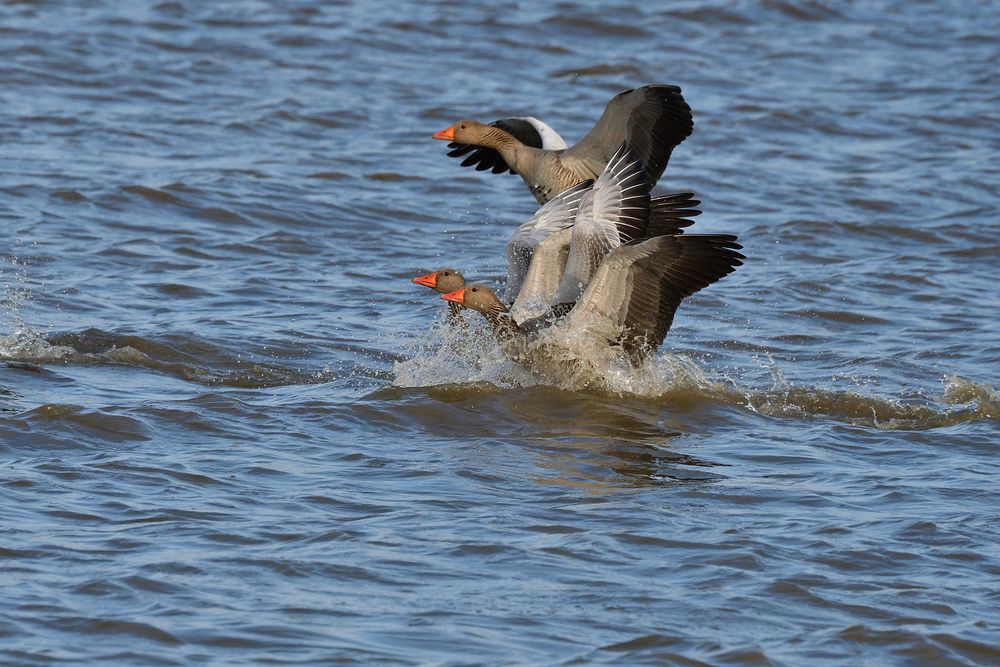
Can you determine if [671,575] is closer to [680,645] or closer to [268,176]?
[680,645]

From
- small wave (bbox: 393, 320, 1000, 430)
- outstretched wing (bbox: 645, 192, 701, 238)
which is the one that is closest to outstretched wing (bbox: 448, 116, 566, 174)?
outstretched wing (bbox: 645, 192, 701, 238)

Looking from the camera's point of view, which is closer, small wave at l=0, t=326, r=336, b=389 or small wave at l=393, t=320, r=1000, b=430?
small wave at l=393, t=320, r=1000, b=430

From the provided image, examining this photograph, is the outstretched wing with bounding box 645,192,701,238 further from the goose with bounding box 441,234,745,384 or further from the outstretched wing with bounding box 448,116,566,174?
the outstretched wing with bounding box 448,116,566,174

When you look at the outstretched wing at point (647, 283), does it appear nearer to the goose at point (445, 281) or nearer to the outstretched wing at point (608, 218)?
the outstretched wing at point (608, 218)

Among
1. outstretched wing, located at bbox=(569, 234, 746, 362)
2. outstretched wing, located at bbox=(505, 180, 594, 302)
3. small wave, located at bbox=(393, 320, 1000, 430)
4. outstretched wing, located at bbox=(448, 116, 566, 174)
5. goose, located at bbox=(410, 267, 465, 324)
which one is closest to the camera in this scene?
outstretched wing, located at bbox=(569, 234, 746, 362)

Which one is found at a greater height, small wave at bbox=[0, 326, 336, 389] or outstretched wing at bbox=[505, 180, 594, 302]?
outstretched wing at bbox=[505, 180, 594, 302]

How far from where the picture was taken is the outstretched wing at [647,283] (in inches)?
348

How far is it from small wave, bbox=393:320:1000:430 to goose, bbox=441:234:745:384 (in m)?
0.11

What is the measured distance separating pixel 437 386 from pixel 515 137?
2767mm

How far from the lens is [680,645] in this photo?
18.8 ft

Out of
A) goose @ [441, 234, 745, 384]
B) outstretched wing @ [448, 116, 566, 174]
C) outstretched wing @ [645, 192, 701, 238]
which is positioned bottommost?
goose @ [441, 234, 745, 384]

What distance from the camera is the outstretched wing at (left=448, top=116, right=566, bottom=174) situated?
1146cm

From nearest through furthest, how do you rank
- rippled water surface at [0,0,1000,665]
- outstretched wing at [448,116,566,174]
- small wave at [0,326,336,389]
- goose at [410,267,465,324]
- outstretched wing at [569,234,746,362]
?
rippled water surface at [0,0,1000,665] → outstretched wing at [569,234,746,362] → small wave at [0,326,336,389] → goose at [410,267,465,324] → outstretched wing at [448,116,566,174]

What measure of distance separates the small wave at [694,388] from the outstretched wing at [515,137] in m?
2.16
